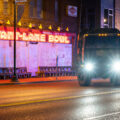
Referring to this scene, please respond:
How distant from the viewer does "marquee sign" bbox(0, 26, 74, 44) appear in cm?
2748

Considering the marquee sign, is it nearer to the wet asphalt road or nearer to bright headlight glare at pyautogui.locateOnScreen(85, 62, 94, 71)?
bright headlight glare at pyautogui.locateOnScreen(85, 62, 94, 71)

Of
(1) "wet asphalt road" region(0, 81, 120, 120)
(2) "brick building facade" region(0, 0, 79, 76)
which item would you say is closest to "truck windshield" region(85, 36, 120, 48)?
(1) "wet asphalt road" region(0, 81, 120, 120)

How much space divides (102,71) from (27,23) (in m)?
11.9

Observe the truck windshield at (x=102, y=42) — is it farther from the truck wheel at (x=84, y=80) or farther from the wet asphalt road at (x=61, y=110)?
the wet asphalt road at (x=61, y=110)

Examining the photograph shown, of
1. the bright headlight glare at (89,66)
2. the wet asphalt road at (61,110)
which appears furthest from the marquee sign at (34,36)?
the wet asphalt road at (61,110)

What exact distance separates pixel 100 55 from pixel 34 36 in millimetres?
10882

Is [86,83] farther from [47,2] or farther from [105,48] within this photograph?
[47,2]

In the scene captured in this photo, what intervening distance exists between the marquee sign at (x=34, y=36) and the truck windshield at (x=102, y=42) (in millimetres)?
9914

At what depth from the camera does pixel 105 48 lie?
20.3 metres

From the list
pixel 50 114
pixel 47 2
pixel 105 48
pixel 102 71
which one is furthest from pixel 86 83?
pixel 47 2

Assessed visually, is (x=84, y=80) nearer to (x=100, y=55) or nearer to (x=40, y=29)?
(x=100, y=55)

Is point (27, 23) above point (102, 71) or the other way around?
above

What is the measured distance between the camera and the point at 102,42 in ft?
66.9

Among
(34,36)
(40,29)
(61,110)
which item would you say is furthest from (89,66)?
(40,29)
